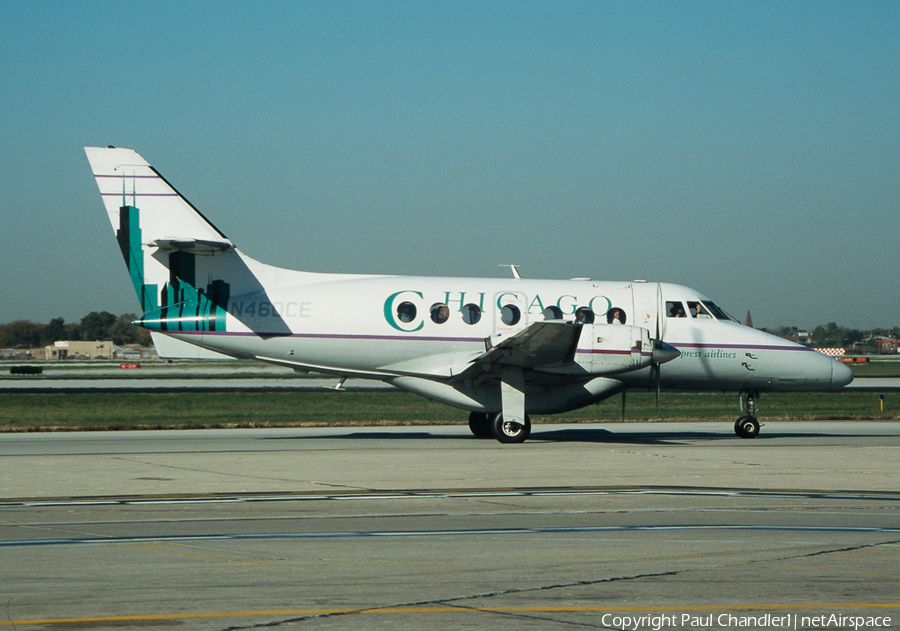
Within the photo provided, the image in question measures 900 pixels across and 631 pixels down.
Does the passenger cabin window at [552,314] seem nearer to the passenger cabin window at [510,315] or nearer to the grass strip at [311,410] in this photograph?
the passenger cabin window at [510,315]

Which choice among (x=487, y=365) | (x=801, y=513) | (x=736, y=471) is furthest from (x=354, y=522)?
(x=487, y=365)

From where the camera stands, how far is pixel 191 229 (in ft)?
69.9

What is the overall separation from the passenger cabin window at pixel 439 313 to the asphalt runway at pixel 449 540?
4163 mm

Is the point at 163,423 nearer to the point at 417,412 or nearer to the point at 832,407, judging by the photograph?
the point at 417,412

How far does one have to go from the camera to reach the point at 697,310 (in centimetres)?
2244

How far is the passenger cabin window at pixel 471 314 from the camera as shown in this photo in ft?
70.6

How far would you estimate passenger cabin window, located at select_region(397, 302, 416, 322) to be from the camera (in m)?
21.3

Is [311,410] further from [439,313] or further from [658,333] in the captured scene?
[658,333]

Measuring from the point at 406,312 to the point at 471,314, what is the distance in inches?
60.4

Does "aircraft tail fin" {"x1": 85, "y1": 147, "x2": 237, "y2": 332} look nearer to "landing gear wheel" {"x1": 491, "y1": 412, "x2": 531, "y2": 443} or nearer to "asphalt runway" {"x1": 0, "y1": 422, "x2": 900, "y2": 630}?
"asphalt runway" {"x1": 0, "y1": 422, "x2": 900, "y2": 630}

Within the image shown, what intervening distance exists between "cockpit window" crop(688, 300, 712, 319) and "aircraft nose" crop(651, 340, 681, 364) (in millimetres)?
1793

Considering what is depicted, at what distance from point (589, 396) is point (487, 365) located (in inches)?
106

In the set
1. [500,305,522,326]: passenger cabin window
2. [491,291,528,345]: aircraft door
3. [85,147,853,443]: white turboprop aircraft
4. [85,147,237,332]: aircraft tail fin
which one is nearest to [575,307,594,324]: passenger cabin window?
[85,147,853,443]: white turboprop aircraft

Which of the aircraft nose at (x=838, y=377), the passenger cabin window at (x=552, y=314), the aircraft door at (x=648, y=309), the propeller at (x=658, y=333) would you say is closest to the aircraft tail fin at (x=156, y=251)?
the passenger cabin window at (x=552, y=314)
